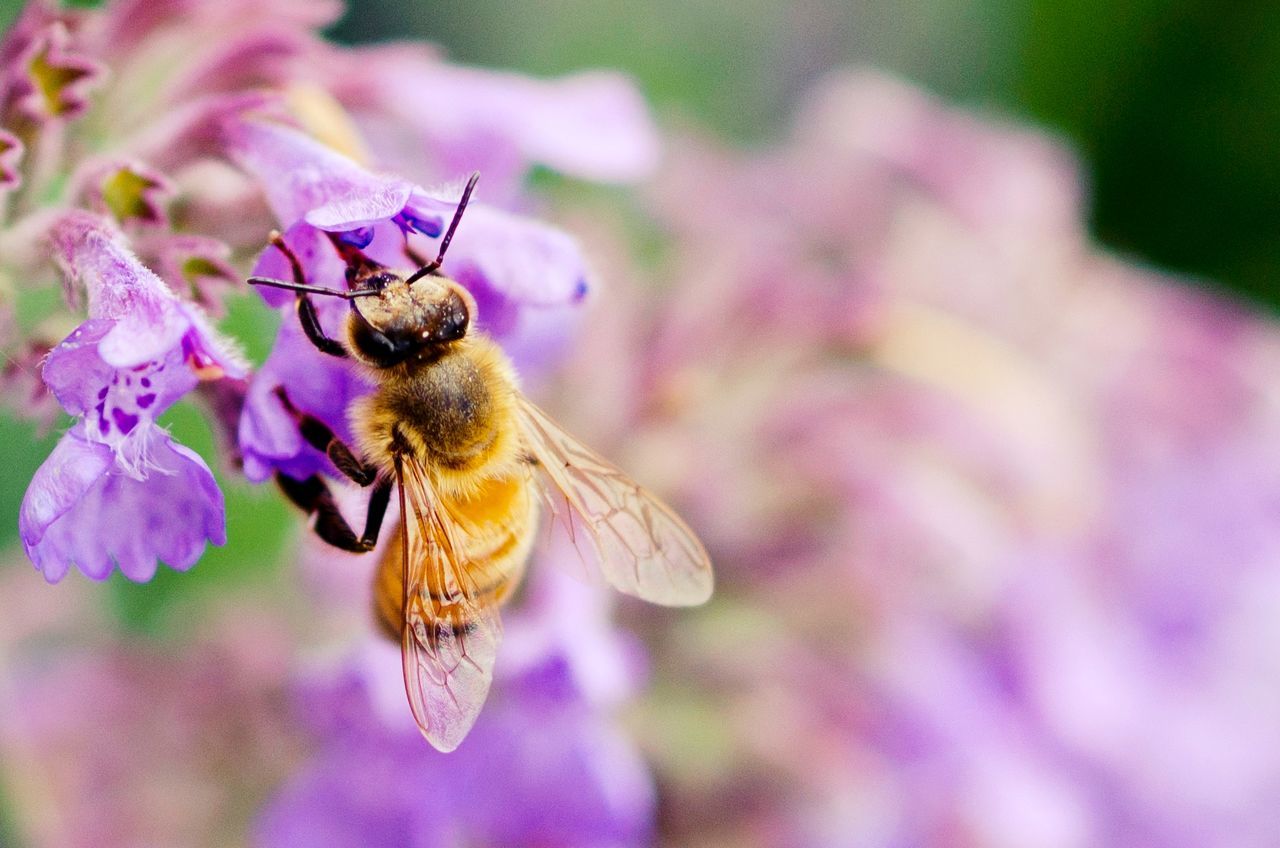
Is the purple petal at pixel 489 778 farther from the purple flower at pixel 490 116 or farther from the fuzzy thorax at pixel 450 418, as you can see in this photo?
the purple flower at pixel 490 116

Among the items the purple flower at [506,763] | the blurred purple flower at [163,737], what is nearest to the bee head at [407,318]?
the purple flower at [506,763]

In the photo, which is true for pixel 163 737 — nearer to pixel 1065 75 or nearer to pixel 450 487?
pixel 450 487

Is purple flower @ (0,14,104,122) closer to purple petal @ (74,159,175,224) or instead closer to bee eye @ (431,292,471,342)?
purple petal @ (74,159,175,224)

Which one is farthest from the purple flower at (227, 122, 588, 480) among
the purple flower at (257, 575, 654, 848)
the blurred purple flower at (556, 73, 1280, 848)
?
the blurred purple flower at (556, 73, 1280, 848)

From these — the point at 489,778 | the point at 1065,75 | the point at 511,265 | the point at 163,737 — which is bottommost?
the point at 163,737

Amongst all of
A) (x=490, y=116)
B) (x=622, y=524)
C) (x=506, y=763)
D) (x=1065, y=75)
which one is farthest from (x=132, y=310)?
(x=1065, y=75)

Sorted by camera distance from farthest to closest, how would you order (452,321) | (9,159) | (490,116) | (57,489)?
(490,116), (452,321), (9,159), (57,489)

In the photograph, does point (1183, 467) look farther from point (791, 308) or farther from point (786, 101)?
point (786, 101)
